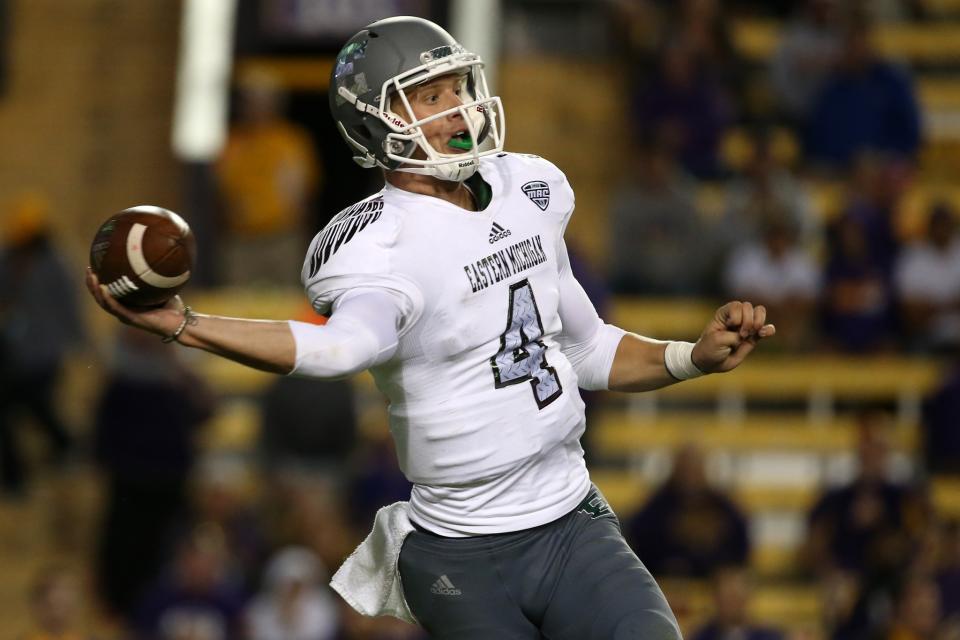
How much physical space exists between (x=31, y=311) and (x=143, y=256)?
21.4ft

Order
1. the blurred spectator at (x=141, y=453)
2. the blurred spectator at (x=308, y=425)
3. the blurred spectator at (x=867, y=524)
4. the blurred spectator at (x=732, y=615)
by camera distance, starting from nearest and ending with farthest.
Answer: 1. the blurred spectator at (x=732, y=615)
2. the blurred spectator at (x=867, y=524)
3. the blurred spectator at (x=308, y=425)
4. the blurred spectator at (x=141, y=453)

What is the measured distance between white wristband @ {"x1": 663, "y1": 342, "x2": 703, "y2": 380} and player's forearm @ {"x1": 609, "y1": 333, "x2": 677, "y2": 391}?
0.04 metres

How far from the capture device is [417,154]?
396 cm

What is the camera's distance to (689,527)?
864cm

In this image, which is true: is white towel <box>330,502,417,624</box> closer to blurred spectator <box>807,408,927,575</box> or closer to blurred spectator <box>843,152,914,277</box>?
blurred spectator <box>807,408,927,575</box>

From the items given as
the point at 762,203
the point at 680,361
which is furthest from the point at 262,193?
the point at 680,361

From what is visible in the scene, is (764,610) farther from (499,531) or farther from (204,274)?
(499,531)

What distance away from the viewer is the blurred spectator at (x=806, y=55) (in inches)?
430

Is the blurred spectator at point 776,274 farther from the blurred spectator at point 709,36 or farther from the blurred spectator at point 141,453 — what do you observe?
the blurred spectator at point 141,453

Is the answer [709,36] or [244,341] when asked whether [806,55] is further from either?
[244,341]

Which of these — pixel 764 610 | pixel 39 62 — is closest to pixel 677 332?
pixel 764 610

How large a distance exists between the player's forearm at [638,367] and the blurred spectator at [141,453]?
5.14 metres

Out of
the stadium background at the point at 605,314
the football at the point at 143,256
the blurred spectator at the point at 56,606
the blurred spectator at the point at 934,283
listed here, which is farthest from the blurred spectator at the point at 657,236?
the football at the point at 143,256

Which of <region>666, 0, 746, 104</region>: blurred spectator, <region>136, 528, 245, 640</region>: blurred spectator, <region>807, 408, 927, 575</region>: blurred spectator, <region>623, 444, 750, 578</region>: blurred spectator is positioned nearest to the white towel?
<region>136, 528, 245, 640</region>: blurred spectator
